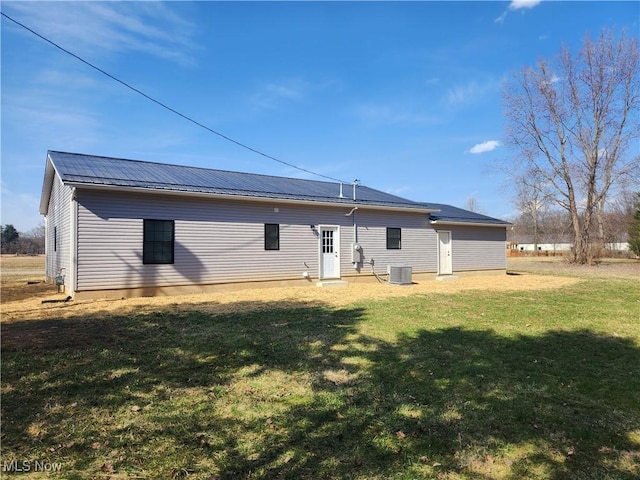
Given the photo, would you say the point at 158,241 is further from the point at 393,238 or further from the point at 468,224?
the point at 468,224

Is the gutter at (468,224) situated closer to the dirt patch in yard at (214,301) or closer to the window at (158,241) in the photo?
the dirt patch in yard at (214,301)

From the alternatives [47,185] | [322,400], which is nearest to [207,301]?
[322,400]

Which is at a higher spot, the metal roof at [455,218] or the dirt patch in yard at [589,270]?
the metal roof at [455,218]

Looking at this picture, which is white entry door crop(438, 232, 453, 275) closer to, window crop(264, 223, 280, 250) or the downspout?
window crop(264, 223, 280, 250)

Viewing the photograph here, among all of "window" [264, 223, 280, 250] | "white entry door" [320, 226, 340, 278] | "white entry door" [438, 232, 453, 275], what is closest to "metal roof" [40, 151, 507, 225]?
"white entry door" [438, 232, 453, 275]

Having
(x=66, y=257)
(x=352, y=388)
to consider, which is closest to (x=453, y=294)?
(x=352, y=388)

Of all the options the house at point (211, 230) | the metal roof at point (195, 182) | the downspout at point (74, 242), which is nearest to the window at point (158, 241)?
the house at point (211, 230)

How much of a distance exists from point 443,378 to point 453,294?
7.48 metres

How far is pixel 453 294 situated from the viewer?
444 inches

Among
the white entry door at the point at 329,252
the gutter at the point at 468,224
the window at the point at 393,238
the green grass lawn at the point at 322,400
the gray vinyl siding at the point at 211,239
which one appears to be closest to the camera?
the green grass lawn at the point at 322,400

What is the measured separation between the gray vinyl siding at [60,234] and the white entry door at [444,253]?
14115 millimetres

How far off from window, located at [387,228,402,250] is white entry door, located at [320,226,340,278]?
2.53 m

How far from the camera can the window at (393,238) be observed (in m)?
15.5

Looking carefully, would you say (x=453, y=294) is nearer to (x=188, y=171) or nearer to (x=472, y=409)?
(x=472, y=409)
